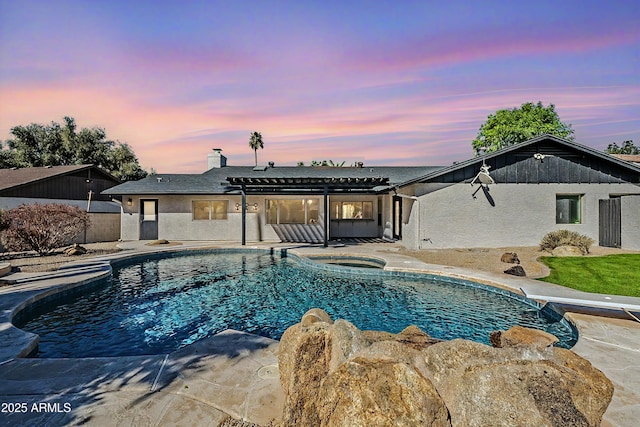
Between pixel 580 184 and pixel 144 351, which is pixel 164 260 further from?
pixel 580 184

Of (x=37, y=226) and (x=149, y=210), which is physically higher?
(x=149, y=210)

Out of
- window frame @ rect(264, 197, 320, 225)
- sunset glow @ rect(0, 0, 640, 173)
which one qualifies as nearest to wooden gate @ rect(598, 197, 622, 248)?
sunset glow @ rect(0, 0, 640, 173)

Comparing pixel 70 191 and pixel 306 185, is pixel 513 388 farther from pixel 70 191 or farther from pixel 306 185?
pixel 70 191

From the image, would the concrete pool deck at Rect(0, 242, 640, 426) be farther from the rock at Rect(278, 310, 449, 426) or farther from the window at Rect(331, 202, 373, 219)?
the window at Rect(331, 202, 373, 219)

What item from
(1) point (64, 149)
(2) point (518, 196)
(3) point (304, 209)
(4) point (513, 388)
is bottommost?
(4) point (513, 388)

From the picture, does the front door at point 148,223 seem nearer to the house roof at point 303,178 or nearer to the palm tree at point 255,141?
the house roof at point 303,178

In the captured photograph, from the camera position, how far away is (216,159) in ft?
76.5

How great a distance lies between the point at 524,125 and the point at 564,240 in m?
27.4

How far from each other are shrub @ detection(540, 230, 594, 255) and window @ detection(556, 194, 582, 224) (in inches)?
42.9

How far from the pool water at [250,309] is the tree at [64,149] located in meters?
33.7

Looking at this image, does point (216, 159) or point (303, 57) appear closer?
point (303, 57)

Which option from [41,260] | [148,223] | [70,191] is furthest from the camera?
[70,191]

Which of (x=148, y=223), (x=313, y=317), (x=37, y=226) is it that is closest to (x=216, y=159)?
(x=148, y=223)

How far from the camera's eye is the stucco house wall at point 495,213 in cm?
1401
